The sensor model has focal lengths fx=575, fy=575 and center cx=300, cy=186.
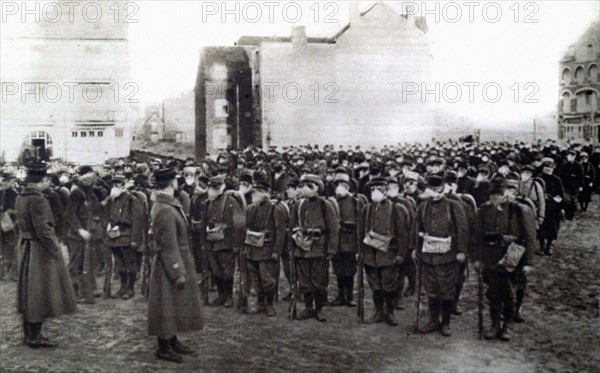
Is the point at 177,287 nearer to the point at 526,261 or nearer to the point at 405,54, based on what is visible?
the point at 526,261

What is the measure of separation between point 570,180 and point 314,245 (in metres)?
11.3

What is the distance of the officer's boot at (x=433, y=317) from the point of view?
800 cm

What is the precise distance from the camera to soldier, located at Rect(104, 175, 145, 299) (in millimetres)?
10000

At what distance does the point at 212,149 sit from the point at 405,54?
1364 centimetres

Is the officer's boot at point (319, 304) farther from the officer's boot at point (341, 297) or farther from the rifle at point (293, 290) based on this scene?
the officer's boot at point (341, 297)

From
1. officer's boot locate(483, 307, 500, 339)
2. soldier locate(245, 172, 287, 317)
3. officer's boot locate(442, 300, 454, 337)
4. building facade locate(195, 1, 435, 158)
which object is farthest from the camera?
building facade locate(195, 1, 435, 158)

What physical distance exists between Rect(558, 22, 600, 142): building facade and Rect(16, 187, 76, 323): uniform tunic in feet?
75.3

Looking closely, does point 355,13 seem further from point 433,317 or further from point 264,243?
point 433,317

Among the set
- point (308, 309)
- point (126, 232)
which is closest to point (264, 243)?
point (308, 309)

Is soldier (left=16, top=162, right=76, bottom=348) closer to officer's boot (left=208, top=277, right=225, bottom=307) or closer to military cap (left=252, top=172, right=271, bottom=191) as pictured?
officer's boot (left=208, top=277, right=225, bottom=307)

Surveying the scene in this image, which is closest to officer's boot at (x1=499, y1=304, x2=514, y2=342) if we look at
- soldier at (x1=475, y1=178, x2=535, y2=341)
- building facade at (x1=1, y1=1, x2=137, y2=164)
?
soldier at (x1=475, y1=178, x2=535, y2=341)

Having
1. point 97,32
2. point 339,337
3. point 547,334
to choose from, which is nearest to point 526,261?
point 547,334

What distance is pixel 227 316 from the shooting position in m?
8.91

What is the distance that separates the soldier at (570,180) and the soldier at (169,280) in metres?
13.0
